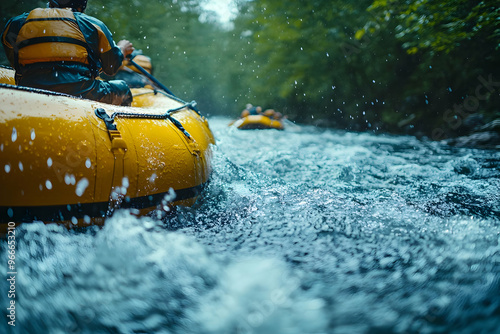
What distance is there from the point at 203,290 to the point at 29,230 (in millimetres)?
1011

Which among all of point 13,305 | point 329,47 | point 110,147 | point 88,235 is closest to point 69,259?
point 88,235

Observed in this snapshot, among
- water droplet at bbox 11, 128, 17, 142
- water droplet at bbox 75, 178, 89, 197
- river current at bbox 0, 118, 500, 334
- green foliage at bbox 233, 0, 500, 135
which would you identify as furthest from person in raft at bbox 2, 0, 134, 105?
green foliage at bbox 233, 0, 500, 135

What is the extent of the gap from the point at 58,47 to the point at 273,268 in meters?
2.05

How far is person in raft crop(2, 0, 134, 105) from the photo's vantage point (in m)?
2.01

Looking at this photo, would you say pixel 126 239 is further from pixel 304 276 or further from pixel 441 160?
pixel 441 160

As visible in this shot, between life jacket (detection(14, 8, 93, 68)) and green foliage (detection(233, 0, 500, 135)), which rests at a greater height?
green foliage (detection(233, 0, 500, 135))

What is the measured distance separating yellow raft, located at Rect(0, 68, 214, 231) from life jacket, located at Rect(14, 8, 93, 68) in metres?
0.46

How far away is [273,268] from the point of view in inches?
59.7

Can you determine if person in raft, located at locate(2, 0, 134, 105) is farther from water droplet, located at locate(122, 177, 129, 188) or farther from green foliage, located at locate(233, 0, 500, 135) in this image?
green foliage, located at locate(233, 0, 500, 135)

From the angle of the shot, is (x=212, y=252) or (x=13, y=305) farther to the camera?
(x=212, y=252)

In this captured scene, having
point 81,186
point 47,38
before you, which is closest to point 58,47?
point 47,38

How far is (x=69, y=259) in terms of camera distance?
60.5 inches

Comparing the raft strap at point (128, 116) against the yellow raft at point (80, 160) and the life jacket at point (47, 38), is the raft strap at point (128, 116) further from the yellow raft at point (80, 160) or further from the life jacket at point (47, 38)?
→ the life jacket at point (47, 38)

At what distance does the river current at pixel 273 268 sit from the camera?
3.81ft
